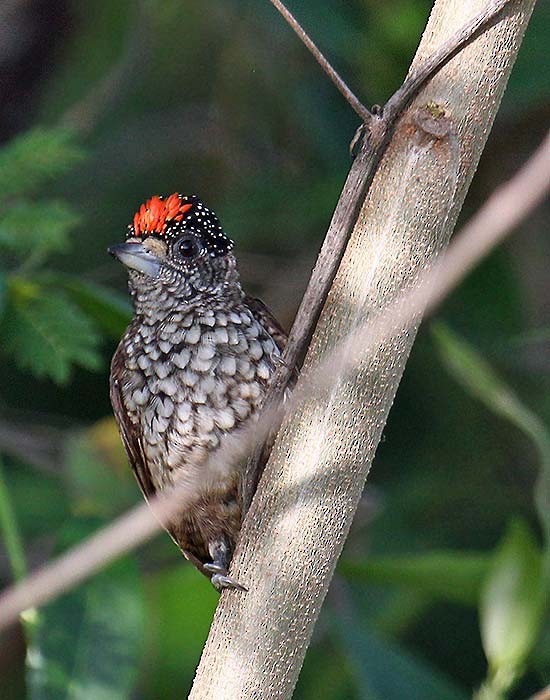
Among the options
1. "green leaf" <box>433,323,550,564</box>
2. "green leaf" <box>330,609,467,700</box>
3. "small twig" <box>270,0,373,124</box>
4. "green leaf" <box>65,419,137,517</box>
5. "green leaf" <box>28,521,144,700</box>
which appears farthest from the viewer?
"green leaf" <box>65,419,137,517</box>

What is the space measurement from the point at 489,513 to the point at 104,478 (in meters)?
1.31

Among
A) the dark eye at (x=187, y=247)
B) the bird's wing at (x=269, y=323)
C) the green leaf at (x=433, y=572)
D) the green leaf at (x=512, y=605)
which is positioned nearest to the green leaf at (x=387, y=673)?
the green leaf at (x=433, y=572)

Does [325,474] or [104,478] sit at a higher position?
[104,478]

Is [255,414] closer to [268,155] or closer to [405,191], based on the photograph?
[405,191]

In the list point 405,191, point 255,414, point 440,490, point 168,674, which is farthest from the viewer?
point 440,490

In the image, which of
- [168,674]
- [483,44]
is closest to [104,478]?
[168,674]

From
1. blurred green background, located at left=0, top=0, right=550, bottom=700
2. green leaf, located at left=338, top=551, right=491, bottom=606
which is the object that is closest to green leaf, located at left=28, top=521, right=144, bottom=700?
blurred green background, located at left=0, top=0, right=550, bottom=700

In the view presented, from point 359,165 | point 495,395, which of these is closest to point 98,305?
point 495,395

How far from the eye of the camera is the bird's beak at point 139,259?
8.90 ft

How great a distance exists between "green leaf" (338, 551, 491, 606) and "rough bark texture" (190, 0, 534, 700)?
1.37m

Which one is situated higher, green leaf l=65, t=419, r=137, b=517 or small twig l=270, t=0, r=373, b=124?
green leaf l=65, t=419, r=137, b=517

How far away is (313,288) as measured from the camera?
1782 millimetres

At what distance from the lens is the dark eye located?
2785 millimetres

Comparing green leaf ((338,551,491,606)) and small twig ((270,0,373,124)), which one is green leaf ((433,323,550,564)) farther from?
small twig ((270,0,373,124))
